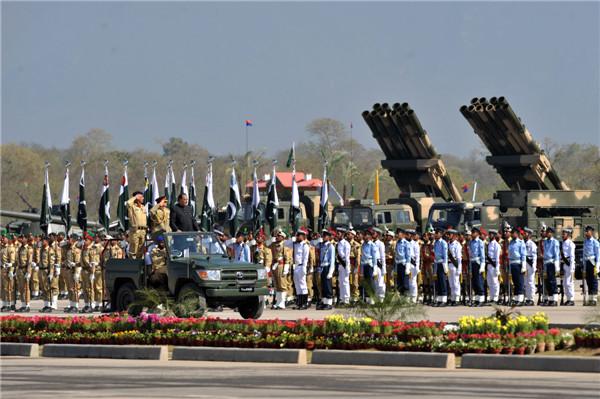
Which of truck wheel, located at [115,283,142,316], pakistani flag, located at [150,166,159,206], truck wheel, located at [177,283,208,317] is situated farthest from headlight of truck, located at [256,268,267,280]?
pakistani flag, located at [150,166,159,206]

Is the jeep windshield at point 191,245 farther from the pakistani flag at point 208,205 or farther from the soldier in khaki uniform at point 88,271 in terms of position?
the pakistani flag at point 208,205

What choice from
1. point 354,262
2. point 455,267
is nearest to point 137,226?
point 354,262

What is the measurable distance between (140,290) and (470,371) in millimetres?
8388

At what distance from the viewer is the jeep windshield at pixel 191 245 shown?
1969 cm

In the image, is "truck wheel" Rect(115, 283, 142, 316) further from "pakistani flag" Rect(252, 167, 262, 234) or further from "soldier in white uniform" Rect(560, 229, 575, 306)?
"pakistani flag" Rect(252, 167, 262, 234)

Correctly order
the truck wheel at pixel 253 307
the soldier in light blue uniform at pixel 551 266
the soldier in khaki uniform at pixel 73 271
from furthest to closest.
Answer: the soldier in khaki uniform at pixel 73 271 → the soldier in light blue uniform at pixel 551 266 → the truck wheel at pixel 253 307

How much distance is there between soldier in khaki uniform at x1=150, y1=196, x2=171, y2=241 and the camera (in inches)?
793

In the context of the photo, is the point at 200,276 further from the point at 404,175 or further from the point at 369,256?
the point at 404,175

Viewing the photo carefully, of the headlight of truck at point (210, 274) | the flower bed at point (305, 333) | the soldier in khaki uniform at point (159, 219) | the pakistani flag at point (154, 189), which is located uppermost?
the pakistani flag at point (154, 189)

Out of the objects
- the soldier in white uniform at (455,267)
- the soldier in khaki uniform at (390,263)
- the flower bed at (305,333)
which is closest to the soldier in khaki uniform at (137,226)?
the flower bed at (305,333)

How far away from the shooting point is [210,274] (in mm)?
19047

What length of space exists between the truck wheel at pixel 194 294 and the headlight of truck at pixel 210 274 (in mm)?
250

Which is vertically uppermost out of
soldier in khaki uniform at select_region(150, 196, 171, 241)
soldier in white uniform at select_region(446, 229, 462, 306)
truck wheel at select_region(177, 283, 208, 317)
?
soldier in khaki uniform at select_region(150, 196, 171, 241)

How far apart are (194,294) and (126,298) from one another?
1.85 metres
